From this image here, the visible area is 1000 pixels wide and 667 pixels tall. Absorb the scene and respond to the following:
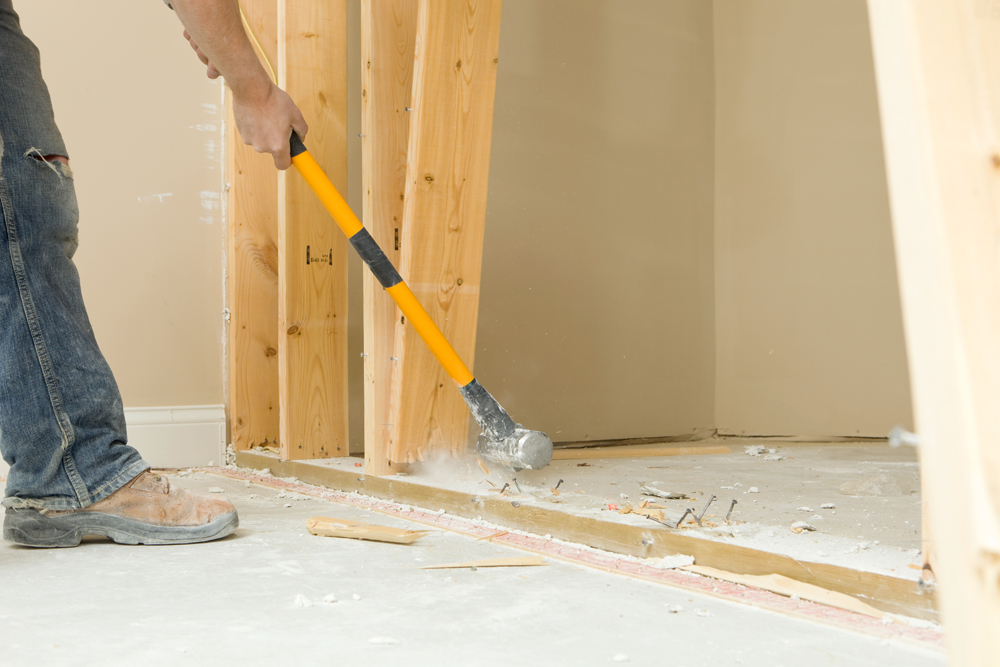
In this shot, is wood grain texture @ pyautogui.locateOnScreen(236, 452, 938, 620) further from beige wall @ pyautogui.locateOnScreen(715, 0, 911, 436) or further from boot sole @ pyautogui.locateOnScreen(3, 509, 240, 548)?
beige wall @ pyautogui.locateOnScreen(715, 0, 911, 436)

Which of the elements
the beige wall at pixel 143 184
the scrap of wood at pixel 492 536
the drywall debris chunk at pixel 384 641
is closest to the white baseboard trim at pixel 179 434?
the beige wall at pixel 143 184

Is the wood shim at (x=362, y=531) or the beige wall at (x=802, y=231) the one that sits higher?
the beige wall at (x=802, y=231)

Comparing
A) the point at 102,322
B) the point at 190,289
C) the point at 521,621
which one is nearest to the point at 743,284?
the point at 190,289

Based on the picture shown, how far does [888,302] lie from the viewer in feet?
10.5

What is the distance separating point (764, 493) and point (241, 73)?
4.44 feet

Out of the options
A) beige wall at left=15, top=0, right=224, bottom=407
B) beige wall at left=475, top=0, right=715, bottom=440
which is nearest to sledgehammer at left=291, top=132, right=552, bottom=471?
beige wall at left=15, top=0, right=224, bottom=407

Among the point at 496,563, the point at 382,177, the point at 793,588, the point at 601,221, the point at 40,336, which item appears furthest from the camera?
the point at 601,221

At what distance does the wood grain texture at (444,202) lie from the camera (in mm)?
1722

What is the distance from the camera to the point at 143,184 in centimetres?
235

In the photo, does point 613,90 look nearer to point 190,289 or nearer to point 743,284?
point 743,284

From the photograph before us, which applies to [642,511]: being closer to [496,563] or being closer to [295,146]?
[496,563]

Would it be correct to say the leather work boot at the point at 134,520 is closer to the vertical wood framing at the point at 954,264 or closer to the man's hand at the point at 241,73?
the man's hand at the point at 241,73

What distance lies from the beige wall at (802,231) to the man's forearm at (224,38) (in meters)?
2.60

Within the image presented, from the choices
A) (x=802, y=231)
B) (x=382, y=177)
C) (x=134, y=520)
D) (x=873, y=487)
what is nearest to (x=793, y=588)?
(x=873, y=487)
